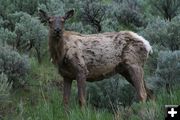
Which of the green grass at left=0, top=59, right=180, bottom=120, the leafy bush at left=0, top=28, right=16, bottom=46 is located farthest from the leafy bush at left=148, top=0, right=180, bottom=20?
the leafy bush at left=0, top=28, right=16, bottom=46

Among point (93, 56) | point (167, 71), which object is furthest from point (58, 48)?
point (167, 71)

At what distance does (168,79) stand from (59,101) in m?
2.39

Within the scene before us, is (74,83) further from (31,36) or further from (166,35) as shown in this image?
(166,35)

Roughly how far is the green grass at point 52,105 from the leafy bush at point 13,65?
10.2 inches

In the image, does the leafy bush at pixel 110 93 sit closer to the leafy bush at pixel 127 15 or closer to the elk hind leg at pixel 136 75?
the elk hind leg at pixel 136 75

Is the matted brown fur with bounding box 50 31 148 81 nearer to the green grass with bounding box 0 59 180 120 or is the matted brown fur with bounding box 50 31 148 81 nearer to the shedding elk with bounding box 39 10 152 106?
the shedding elk with bounding box 39 10 152 106

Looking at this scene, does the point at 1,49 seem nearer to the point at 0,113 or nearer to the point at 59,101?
the point at 59,101

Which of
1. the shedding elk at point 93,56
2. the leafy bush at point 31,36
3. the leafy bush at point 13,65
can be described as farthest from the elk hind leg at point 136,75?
the leafy bush at point 31,36

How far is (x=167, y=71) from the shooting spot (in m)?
12.4

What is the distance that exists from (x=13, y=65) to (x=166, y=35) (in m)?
3.90

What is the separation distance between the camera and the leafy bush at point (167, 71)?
12344 millimetres

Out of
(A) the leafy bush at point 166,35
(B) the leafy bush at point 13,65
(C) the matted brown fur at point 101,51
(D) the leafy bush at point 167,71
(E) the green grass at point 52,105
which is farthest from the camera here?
(A) the leafy bush at point 166,35

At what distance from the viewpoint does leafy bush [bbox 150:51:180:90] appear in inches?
486

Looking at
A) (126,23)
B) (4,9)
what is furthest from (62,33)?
(126,23)
